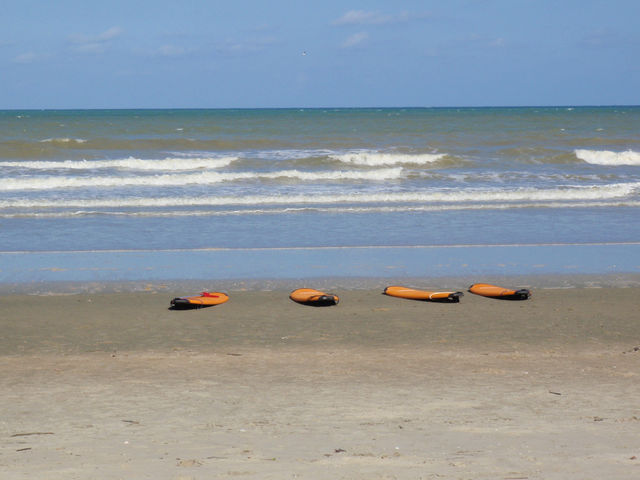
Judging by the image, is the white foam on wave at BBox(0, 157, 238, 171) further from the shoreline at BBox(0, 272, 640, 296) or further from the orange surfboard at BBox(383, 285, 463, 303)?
the orange surfboard at BBox(383, 285, 463, 303)

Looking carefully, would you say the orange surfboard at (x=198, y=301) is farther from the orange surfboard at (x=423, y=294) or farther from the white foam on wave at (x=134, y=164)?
the white foam on wave at (x=134, y=164)

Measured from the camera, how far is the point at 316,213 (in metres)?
17.2

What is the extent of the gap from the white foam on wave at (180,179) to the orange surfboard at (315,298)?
1494cm

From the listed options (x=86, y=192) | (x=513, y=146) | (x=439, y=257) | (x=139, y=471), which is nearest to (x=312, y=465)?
(x=139, y=471)

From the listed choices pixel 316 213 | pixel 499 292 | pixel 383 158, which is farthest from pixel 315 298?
pixel 383 158

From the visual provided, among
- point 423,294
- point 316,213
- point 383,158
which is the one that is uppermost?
point 383,158

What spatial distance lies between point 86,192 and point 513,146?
21.3m

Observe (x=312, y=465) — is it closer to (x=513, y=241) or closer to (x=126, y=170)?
(x=513, y=241)

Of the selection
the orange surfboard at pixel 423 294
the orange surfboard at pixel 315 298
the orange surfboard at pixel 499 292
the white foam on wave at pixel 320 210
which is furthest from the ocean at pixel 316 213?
the orange surfboard at pixel 315 298

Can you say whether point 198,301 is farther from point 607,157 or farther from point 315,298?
point 607,157

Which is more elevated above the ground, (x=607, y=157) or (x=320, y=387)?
(x=607, y=157)

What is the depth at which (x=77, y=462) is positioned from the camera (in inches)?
177

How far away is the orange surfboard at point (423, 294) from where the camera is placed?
9102mm

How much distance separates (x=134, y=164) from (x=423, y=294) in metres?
22.6
